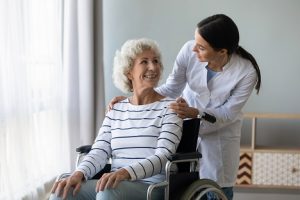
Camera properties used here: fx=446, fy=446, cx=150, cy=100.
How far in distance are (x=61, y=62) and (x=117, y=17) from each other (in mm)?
751

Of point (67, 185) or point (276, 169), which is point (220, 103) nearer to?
point (67, 185)

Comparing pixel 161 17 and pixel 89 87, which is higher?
pixel 161 17

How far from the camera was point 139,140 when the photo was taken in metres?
1.95

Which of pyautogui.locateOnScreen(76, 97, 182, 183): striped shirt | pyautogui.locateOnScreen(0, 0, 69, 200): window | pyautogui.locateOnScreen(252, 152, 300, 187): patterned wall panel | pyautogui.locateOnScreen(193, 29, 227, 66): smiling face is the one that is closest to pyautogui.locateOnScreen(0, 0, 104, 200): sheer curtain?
pyautogui.locateOnScreen(0, 0, 69, 200): window

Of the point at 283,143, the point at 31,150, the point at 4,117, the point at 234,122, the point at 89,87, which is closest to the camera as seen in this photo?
the point at 234,122

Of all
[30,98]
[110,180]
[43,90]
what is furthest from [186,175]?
[43,90]

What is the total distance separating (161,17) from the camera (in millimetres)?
3484

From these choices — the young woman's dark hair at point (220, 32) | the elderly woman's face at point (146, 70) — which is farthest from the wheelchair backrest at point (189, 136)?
the young woman's dark hair at point (220, 32)

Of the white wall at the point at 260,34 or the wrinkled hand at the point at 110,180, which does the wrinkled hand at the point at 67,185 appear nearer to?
the wrinkled hand at the point at 110,180

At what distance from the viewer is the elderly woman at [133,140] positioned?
69.2 inches

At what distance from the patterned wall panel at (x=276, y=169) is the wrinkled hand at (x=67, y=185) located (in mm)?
1626

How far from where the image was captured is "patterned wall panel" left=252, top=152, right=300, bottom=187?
3105 mm

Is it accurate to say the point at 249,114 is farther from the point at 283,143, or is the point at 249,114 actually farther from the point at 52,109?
the point at 52,109

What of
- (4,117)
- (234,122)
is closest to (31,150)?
(4,117)
